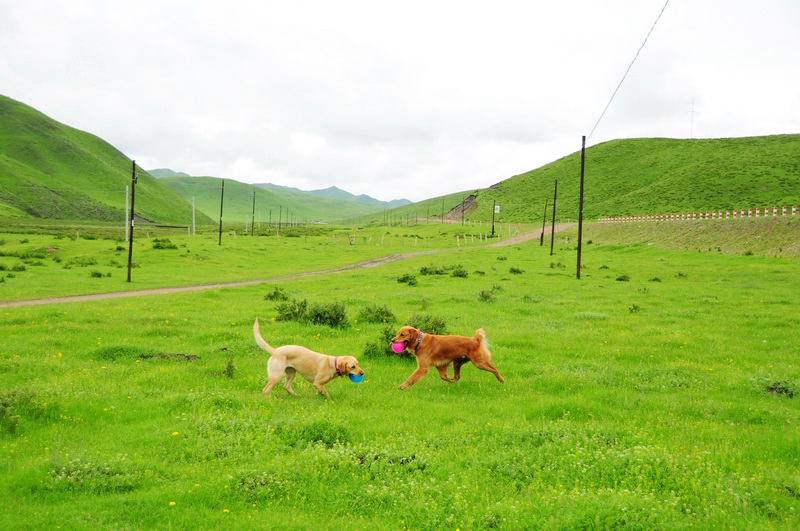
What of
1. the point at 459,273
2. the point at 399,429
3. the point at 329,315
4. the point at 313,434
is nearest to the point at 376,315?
the point at 329,315

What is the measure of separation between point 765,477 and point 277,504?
20.3ft

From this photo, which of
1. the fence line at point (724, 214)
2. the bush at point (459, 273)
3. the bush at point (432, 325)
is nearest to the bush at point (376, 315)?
the bush at point (432, 325)

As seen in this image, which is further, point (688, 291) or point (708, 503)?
point (688, 291)

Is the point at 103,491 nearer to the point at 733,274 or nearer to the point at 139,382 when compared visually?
the point at 139,382

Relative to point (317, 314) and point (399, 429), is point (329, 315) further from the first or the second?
point (399, 429)

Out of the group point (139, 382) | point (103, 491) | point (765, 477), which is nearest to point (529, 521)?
point (765, 477)

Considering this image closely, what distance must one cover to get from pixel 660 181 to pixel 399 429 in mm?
151828

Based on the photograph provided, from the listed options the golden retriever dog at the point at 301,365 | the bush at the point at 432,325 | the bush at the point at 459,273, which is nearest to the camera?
the golden retriever dog at the point at 301,365

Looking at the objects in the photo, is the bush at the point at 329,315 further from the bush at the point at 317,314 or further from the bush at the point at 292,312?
the bush at the point at 292,312

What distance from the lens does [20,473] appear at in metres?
6.41

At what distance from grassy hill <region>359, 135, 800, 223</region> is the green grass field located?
341 feet

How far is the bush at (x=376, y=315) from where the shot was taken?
1853cm

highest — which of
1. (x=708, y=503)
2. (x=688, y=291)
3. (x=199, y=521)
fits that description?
(x=688, y=291)

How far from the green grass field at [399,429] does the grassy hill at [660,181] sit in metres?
104
